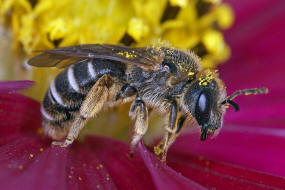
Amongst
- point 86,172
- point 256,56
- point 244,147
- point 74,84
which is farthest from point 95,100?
point 256,56

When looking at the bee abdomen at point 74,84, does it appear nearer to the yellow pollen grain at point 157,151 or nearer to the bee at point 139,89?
the bee at point 139,89

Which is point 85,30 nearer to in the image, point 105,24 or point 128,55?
point 105,24

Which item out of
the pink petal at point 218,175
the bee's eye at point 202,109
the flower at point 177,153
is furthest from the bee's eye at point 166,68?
the pink petal at point 218,175

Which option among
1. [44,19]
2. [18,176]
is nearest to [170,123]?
[18,176]

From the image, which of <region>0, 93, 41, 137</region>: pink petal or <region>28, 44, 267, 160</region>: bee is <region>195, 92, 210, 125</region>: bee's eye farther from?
<region>0, 93, 41, 137</region>: pink petal

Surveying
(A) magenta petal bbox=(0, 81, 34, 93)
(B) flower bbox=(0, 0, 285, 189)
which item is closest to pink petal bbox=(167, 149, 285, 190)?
(B) flower bbox=(0, 0, 285, 189)

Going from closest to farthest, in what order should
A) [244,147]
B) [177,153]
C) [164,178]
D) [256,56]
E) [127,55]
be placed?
[164,178]
[127,55]
[177,153]
[244,147]
[256,56]

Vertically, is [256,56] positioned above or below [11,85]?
above
